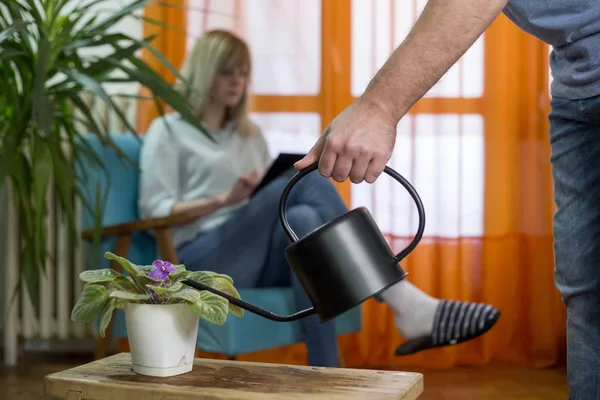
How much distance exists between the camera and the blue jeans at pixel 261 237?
226 centimetres

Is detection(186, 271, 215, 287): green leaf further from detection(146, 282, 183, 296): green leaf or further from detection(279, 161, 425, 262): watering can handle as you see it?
detection(279, 161, 425, 262): watering can handle

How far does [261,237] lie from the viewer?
2303 millimetres

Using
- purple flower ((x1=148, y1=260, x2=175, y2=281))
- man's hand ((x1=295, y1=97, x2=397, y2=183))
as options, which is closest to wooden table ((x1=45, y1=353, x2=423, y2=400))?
purple flower ((x1=148, y1=260, x2=175, y2=281))

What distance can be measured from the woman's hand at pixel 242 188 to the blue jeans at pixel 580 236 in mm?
1179

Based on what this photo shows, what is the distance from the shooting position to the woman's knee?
7.07ft

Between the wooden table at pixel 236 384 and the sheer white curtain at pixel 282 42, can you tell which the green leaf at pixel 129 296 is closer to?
the wooden table at pixel 236 384

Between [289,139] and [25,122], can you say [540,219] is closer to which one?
[289,139]

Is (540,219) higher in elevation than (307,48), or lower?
lower

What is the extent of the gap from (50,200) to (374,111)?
206 centimetres

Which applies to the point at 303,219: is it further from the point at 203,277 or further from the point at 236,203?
the point at 203,277

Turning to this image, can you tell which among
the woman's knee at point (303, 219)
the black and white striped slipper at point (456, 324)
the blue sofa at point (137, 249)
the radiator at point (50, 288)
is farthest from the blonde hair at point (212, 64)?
the black and white striped slipper at point (456, 324)

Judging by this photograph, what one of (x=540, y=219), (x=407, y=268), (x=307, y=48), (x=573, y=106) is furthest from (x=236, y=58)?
(x=573, y=106)

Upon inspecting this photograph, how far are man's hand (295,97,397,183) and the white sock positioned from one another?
1.27 m

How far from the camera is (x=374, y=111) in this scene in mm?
955
